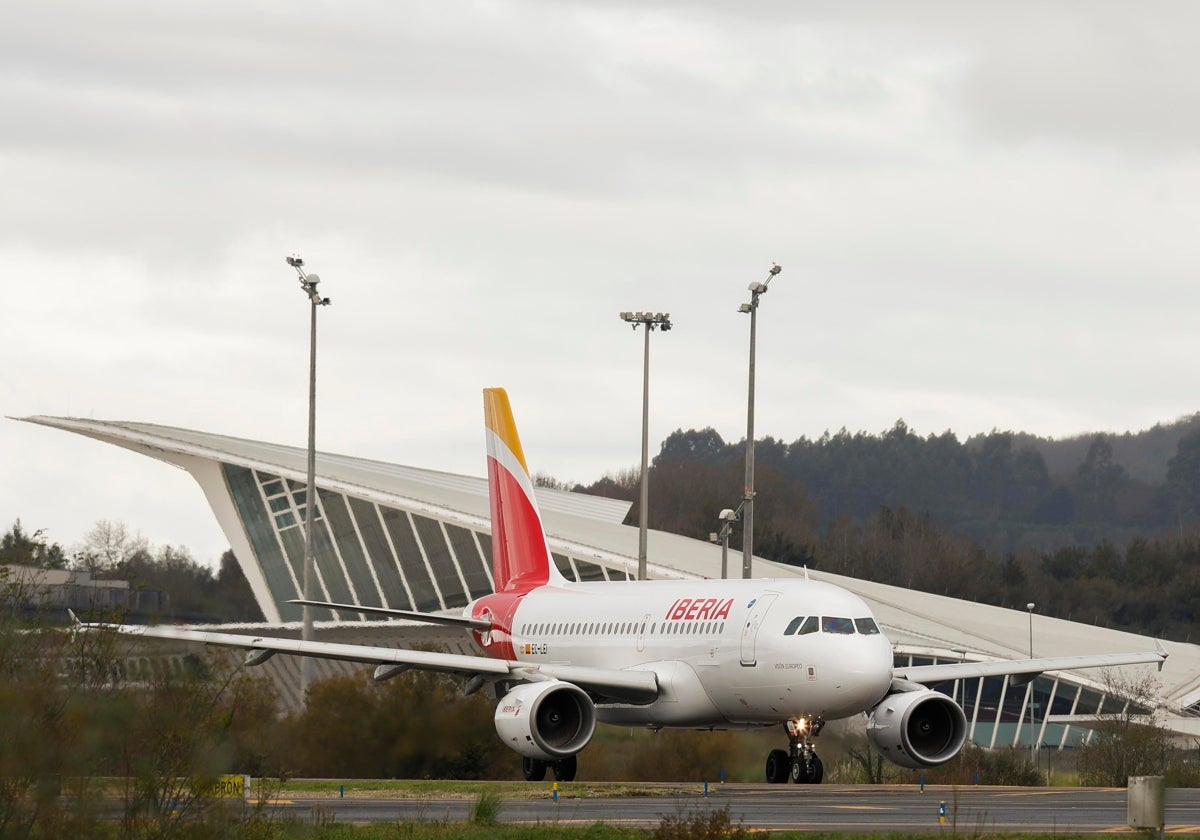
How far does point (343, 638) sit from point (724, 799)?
138 ft

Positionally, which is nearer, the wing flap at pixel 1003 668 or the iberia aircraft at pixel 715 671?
the iberia aircraft at pixel 715 671

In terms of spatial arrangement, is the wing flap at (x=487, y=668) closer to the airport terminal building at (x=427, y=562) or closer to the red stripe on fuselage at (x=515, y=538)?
the red stripe on fuselage at (x=515, y=538)

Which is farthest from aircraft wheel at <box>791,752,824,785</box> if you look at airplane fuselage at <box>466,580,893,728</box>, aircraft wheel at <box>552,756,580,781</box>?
aircraft wheel at <box>552,756,580,781</box>

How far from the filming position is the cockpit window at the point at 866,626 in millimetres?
29766

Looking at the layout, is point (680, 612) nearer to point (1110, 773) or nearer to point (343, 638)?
point (1110, 773)

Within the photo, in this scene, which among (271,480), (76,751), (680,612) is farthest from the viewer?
(271,480)

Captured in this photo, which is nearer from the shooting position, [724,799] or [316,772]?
[724,799]

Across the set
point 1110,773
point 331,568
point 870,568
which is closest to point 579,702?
point 1110,773

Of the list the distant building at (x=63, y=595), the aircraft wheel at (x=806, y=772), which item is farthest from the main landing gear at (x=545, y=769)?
the distant building at (x=63, y=595)

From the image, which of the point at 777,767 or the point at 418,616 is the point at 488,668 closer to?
the point at 418,616

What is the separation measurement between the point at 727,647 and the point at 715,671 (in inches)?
21.8

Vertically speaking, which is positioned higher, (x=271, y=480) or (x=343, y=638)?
(x=271, y=480)

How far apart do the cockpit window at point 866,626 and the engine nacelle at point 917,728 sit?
1.38m

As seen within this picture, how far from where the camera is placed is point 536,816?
74.2 ft
